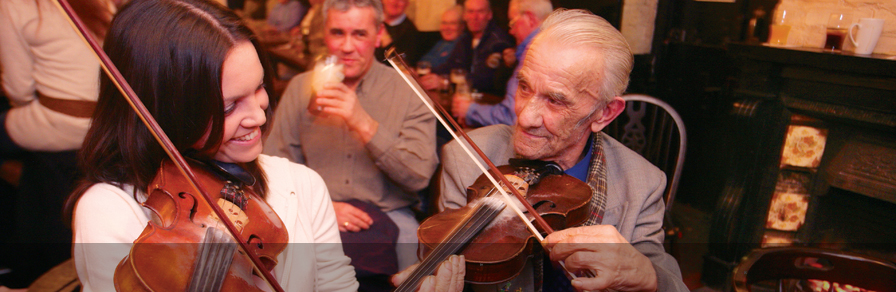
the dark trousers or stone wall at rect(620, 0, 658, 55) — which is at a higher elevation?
stone wall at rect(620, 0, 658, 55)

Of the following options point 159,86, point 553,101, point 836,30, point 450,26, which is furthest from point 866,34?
point 159,86

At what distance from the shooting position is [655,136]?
62.9 inches

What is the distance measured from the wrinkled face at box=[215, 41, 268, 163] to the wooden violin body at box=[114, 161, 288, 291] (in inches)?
2.1

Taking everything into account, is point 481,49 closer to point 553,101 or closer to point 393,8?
point 393,8

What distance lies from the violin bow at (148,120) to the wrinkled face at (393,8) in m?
1.02

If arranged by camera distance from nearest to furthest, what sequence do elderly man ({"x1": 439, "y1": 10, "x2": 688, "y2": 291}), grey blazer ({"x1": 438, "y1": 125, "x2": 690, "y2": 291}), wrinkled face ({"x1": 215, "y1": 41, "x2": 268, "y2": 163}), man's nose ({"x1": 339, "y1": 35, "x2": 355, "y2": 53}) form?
wrinkled face ({"x1": 215, "y1": 41, "x2": 268, "y2": 163}) < elderly man ({"x1": 439, "y1": 10, "x2": 688, "y2": 291}) < grey blazer ({"x1": 438, "y1": 125, "x2": 690, "y2": 291}) < man's nose ({"x1": 339, "y1": 35, "x2": 355, "y2": 53})

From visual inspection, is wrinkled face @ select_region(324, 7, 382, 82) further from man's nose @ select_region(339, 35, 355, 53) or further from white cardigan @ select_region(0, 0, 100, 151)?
white cardigan @ select_region(0, 0, 100, 151)

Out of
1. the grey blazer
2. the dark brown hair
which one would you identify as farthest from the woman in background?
the grey blazer

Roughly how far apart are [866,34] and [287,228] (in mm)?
1868

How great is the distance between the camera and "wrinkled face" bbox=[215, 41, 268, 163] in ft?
2.42

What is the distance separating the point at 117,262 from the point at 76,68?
2.24ft

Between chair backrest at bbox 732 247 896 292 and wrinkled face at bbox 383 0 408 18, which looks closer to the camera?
chair backrest at bbox 732 247 896 292

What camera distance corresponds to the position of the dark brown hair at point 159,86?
Answer: 2.26 feet

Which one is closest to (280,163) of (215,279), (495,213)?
(215,279)
